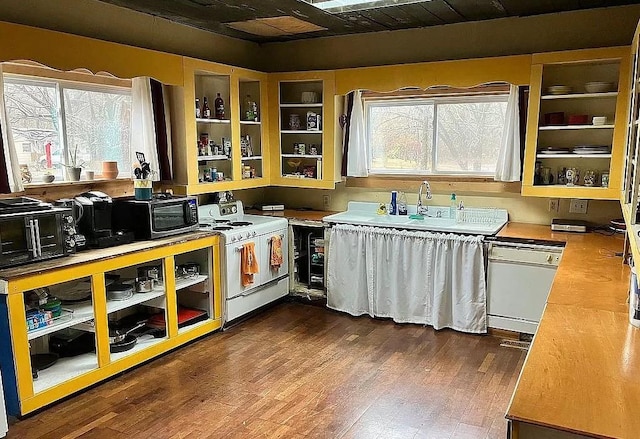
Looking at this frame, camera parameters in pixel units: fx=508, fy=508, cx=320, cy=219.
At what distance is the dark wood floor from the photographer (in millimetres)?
2768

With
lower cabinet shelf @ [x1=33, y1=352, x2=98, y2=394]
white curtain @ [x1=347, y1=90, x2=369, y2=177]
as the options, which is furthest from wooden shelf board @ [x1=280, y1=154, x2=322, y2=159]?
lower cabinet shelf @ [x1=33, y1=352, x2=98, y2=394]

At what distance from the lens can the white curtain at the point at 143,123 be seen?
4.01 meters

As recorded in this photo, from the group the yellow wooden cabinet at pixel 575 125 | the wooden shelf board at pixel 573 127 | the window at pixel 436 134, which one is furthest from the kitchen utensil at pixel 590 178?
the window at pixel 436 134

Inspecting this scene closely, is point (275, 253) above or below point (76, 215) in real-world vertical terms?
below

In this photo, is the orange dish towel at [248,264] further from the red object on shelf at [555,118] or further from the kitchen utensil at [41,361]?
the red object on shelf at [555,118]

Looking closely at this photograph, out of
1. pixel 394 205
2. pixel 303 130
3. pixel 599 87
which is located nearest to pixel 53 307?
pixel 303 130

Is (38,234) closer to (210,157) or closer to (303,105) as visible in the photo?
(210,157)

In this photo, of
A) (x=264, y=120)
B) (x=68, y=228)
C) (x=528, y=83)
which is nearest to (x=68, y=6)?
(x=68, y=228)

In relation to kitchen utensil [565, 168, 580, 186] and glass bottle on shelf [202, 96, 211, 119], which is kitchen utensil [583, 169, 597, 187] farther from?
glass bottle on shelf [202, 96, 211, 119]

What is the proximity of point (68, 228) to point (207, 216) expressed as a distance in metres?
1.63

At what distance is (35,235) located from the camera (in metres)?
2.90

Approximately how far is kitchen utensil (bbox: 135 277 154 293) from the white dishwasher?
2564mm

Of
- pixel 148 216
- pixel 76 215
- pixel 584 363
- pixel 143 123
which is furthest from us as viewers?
pixel 143 123

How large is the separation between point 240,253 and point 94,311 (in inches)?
51.8
